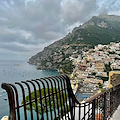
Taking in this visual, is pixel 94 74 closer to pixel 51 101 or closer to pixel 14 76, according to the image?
pixel 14 76

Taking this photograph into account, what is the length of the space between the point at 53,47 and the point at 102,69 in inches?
2571

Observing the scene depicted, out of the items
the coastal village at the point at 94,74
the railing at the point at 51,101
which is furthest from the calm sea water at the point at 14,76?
the railing at the point at 51,101

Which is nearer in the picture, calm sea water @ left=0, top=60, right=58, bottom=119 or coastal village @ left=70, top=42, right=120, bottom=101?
calm sea water @ left=0, top=60, right=58, bottom=119

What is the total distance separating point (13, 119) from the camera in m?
0.86

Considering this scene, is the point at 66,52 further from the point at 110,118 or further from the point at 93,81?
the point at 110,118

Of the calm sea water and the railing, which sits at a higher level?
the railing

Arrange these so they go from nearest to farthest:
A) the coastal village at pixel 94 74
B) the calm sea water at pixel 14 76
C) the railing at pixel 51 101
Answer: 1. the railing at pixel 51 101
2. the calm sea water at pixel 14 76
3. the coastal village at pixel 94 74

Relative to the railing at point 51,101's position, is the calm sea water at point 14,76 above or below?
below

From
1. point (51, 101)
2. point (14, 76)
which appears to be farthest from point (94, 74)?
point (51, 101)

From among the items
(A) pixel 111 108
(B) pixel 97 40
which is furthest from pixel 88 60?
(A) pixel 111 108

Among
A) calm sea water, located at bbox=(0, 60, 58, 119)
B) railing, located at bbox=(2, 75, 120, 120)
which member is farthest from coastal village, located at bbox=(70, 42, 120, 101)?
Result: railing, located at bbox=(2, 75, 120, 120)

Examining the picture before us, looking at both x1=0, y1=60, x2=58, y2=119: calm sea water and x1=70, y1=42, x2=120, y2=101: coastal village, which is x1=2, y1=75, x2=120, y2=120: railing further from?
x1=70, y1=42, x2=120, y2=101: coastal village

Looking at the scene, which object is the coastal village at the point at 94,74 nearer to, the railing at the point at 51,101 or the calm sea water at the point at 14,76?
the calm sea water at the point at 14,76

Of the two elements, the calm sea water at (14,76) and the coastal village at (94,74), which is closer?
the calm sea water at (14,76)
